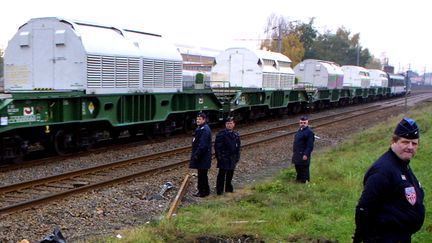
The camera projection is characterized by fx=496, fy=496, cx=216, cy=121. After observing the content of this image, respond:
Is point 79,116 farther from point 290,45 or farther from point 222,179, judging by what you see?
point 290,45

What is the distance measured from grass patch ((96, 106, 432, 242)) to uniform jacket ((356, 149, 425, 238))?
2401 millimetres

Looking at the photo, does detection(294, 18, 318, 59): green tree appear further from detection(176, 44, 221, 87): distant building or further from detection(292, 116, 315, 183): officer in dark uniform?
detection(292, 116, 315, 183): officer in dark uniform

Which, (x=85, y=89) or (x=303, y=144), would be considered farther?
(x=85, y=89)

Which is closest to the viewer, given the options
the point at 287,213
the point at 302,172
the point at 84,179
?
the point at 287,213

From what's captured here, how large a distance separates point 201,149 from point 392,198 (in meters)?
5.73

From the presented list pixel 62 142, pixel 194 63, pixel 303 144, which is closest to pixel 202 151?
pixel 303 144

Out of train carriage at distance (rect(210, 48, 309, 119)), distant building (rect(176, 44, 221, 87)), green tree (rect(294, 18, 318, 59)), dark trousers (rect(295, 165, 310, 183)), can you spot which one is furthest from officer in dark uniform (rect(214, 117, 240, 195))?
green tree (rect(294, 18, 318, 59))

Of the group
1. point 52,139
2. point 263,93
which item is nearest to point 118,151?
point 52,139

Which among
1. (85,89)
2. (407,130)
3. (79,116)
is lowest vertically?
(79,116)

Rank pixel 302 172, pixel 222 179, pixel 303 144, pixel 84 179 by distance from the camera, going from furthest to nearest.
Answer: pixel 84 179, pixel 302 172, pixel 303 144, pixel 222 179

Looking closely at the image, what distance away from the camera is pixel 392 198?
3773 millimetres

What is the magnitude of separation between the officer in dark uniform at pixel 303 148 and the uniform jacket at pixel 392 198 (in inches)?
240

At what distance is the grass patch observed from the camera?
6266 millimetres

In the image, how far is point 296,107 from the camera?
101ft
